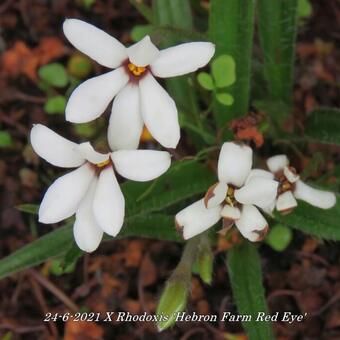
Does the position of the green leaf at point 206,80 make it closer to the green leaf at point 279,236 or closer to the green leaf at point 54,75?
the green leaf at point 279,236

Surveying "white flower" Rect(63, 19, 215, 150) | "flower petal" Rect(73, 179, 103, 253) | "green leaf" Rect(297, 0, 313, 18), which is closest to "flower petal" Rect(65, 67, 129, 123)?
"white flower" Rect(63, 19, 215, 150)

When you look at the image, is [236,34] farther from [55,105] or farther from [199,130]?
[55,105]

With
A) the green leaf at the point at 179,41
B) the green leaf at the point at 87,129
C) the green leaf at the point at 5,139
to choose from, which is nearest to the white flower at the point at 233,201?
the green leaf at the point at 179,41

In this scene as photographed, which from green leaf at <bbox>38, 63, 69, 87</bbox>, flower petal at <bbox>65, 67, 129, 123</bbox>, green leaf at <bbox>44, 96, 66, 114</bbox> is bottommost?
green leaf at <bbox>44, 96, 66, 114</bbox>

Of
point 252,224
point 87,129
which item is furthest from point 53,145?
point 87,129

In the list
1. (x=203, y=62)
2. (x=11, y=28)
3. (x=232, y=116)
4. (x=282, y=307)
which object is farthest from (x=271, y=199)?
(x=11, y=28)

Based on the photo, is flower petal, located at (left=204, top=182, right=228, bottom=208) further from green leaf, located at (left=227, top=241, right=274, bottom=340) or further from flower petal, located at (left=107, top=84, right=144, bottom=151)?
green leaf, located at (left=227, top=241, right=274, bottom=340)

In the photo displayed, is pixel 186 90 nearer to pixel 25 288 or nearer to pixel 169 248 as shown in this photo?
pixel 169 248
